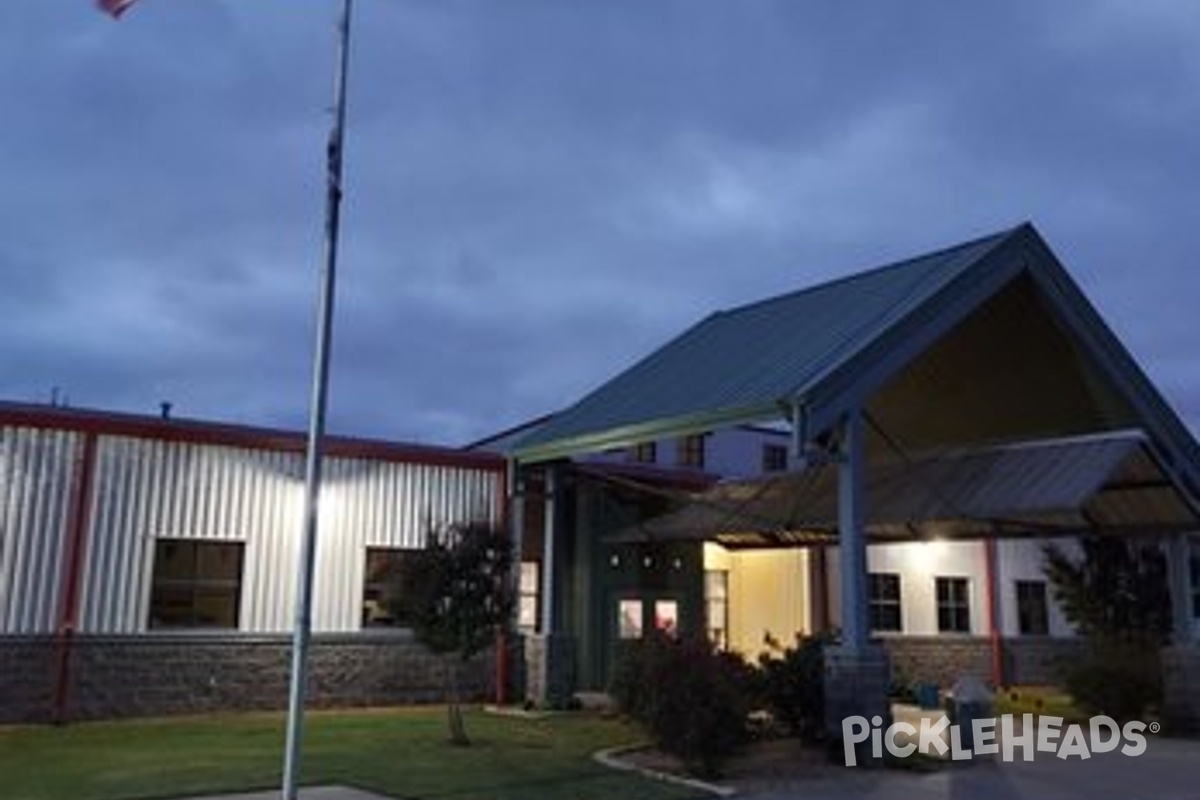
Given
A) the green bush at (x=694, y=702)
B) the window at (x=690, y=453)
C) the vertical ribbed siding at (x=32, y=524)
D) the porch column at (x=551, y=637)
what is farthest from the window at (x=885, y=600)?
the vertical ribbed siding at (x=32, y=524)

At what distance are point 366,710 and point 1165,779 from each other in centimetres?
1240

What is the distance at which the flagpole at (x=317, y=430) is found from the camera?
10977 mm

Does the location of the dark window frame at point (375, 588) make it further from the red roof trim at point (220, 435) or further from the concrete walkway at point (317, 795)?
the concrete walkway at point (317, 795)

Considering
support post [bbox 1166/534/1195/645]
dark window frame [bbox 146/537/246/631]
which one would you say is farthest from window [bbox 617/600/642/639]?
support post [bbox 1166/534/1195/645]

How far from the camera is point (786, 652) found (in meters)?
16.9

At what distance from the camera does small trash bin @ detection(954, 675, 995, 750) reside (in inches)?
648

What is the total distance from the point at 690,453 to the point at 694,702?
25.7 metres

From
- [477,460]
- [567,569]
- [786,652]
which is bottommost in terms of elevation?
[786,652]

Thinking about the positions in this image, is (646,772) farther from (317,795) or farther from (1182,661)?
(1182,661)

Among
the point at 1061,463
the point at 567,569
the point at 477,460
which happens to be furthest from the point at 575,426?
the point at 1061,463

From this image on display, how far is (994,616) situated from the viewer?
2975 centimetres

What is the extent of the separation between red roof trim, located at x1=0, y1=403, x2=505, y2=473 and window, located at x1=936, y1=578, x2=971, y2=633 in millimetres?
12222

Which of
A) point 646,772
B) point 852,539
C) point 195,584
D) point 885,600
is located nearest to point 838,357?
point 852,539

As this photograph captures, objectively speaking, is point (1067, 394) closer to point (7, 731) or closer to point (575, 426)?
point (575, 426)
